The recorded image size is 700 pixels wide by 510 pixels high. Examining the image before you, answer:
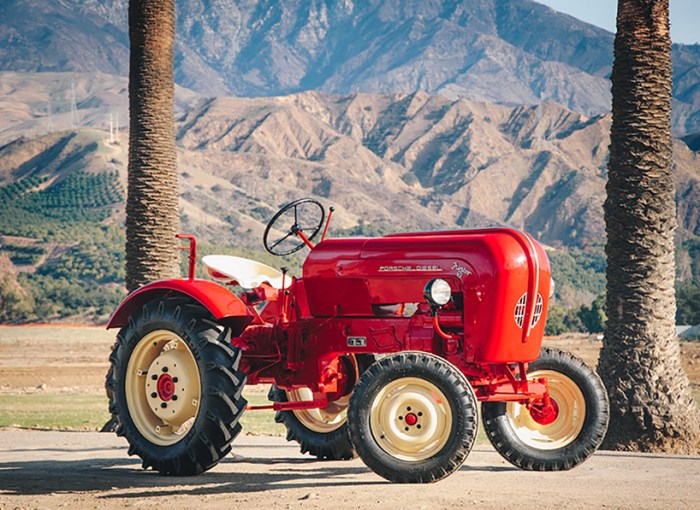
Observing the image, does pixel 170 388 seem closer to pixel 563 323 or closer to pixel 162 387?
pixel 162 387

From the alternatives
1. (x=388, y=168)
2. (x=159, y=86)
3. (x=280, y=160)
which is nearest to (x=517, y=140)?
(x=388, y=168)

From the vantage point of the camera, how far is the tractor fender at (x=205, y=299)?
28.8ft

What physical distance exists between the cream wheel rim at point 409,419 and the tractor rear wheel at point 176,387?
3.79 ft

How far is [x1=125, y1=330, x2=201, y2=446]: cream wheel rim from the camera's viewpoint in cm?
884

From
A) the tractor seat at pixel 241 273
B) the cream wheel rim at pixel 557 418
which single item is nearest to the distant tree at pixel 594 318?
the tractor seat at pixel 241 273

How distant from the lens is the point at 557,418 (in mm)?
8898

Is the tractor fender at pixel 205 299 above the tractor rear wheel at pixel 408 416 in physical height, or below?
above

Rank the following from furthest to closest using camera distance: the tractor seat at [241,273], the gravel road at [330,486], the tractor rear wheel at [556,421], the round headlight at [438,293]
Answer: the tractor seat at [241,273]
the tractor rear wheel at [556,421]
the round headlight at [438,293]
the gravel road at [330,486]

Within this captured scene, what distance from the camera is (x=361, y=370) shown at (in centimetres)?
933

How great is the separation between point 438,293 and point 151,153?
9.04 meters

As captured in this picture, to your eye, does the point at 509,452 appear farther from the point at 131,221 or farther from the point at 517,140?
the point at 517,140

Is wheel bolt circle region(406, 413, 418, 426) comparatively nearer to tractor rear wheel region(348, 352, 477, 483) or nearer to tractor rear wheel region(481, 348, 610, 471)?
tractor rear wheel region(348, 352, 477, 483)

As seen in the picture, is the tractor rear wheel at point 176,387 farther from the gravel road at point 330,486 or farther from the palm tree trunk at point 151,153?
the palm tree trunk at point 151,153

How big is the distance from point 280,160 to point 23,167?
35.3 m
